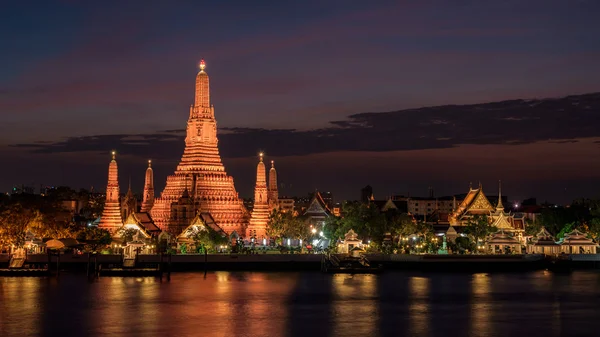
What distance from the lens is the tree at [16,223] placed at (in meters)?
82.8

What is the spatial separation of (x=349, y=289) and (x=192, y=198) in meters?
30.0

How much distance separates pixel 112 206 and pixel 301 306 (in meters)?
41.5

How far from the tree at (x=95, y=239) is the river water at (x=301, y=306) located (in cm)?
1146

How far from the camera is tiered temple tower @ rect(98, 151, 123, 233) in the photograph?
311 feet

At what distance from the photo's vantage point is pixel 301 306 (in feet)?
193

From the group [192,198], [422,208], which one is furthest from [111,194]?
[422,208]

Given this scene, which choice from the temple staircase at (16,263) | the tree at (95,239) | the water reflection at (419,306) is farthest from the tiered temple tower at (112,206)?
the water reflection at (419,306)

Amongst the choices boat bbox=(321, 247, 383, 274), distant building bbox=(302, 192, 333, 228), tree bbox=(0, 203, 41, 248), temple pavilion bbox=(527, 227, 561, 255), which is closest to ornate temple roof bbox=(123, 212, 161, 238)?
tree bbox=(0, 203, 41, 248)

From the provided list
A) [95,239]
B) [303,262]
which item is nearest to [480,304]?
[303,262]

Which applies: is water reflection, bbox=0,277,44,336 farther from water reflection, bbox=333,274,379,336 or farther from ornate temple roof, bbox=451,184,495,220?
ornate temple roof, bbox=451,184,495,220

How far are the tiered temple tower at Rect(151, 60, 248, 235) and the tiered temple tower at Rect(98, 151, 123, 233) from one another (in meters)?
4.80

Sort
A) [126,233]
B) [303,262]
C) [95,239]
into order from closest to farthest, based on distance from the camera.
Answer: [303,262] < [126,233] < [95,239]

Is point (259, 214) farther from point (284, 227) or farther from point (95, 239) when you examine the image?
point (95, 239)

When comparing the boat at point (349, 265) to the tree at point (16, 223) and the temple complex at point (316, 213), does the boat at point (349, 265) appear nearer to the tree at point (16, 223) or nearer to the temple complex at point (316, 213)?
the temple complex at point (316, 213)
